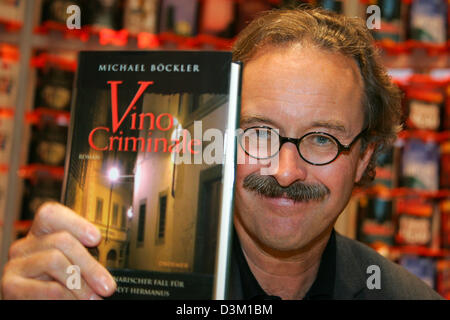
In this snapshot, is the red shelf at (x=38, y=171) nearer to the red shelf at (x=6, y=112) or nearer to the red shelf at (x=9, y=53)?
the red shelf at (x=6, y=112)

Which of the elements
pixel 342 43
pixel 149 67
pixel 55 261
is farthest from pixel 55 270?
pixel 342 43

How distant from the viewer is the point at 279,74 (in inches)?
40.3

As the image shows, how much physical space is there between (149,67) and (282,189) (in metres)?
0.36

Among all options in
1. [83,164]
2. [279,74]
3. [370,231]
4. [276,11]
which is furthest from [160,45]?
[83,164]

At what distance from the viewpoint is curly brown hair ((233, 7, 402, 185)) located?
3.69 feet

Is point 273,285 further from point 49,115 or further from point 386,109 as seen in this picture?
point 49,115

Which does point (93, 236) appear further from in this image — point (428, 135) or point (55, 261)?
point (428, 135)

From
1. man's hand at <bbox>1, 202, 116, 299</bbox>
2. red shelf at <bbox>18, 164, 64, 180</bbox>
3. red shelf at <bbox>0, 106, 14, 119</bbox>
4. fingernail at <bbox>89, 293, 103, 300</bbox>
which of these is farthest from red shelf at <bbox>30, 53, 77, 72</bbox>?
fingernail at <bbox>89, 293, 103, 300</bbox>

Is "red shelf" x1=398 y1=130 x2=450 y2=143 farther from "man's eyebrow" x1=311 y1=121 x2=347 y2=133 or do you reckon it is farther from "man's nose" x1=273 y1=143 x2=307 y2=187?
"man's nose" x1=273 y1=143 x2=307 y2=187

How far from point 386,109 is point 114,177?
0.86m

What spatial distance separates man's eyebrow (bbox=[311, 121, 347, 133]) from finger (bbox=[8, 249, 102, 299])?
511mm

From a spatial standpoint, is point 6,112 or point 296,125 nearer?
point 296,125

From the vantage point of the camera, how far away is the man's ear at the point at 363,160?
1.24 meters

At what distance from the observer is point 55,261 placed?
72 centimetres
